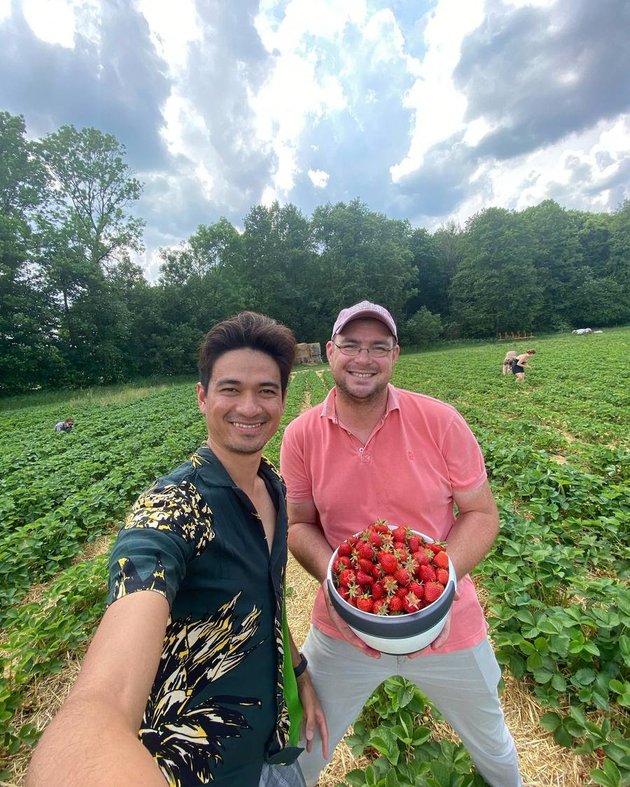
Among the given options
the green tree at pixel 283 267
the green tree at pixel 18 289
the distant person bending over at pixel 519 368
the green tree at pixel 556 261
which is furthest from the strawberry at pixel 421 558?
the green tree at pixel 556 261

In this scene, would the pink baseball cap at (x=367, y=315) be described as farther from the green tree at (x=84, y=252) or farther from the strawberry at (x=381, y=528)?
the green tree at (x=84, y=252)

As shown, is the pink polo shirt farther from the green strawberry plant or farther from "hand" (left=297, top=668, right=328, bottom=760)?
the green strawberry plant

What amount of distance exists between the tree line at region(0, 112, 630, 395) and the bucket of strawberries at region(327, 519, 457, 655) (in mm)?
31704

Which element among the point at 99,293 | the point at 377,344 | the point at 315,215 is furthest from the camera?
the point at 315,215

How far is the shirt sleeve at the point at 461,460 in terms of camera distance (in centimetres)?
171

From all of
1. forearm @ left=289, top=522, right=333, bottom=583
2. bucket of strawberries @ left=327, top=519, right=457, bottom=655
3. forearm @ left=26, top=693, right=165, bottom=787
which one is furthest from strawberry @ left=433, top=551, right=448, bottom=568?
forearm @ left=26, top=693, right=165, bottom=787

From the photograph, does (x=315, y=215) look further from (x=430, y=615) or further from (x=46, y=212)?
(x=430, y=615)

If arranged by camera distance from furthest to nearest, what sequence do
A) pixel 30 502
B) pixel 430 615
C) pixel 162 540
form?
pixel 30 502 < pixel 430 615 < pixel 162 540

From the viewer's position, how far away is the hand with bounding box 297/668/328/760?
167cm

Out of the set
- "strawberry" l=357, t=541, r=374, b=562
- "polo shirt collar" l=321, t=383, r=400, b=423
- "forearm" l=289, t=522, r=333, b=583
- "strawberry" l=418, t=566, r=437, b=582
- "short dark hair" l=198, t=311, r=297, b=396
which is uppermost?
"short dark hair" l=198, t=311, r=297, b=396

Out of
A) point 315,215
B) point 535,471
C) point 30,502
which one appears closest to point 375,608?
point 535,471

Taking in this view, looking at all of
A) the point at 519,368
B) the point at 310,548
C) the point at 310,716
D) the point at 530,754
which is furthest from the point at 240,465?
the point at 519,368

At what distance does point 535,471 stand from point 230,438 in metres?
4.75

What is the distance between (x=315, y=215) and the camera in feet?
148
